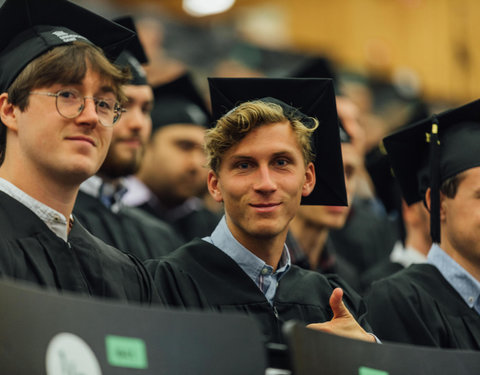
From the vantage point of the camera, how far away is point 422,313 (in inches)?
133

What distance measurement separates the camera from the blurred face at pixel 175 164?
5.55m

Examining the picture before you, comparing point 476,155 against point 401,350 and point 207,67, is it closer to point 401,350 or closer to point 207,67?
point 401,350

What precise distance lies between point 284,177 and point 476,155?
104cm

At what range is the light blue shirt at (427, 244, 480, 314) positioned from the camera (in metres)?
3.50

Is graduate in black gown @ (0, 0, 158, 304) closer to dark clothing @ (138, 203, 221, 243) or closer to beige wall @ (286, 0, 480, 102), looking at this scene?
dark clothing @ (138, 203, 221, 243)

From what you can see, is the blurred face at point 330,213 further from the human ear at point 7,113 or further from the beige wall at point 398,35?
the beige wall at point 398,35

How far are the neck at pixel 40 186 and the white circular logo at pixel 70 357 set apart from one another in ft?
2.29

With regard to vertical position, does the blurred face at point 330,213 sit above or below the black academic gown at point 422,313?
above

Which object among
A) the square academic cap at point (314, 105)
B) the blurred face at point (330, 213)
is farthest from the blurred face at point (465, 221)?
the blurred face at point (330, 213)

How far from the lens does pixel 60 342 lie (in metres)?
1.99

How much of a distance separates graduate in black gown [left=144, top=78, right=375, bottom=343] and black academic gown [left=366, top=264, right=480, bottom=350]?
0.97 ft

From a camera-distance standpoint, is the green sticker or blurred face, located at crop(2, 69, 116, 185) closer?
the green sticker

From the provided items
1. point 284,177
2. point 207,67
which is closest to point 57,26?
point 284,177

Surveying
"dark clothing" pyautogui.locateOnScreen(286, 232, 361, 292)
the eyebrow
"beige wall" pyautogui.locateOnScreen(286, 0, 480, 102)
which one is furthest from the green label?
"beige wall" pyautogui.locateOnScreen(286, 0, 480, 102)
